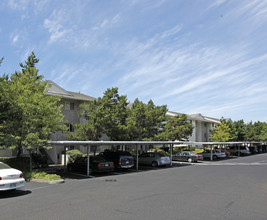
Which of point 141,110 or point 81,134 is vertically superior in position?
point 141,110

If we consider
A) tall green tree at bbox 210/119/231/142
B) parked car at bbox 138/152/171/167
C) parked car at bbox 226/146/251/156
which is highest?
tall green tree at bbox 210/119/231/142

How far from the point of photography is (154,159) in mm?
23453

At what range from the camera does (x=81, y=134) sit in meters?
24.2

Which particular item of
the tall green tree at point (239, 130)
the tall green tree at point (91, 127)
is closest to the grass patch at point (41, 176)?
the tall green tree at point (91, 127)

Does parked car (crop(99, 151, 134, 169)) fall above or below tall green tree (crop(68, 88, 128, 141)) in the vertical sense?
below

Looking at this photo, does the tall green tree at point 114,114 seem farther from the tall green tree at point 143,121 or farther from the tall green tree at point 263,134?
the tall green tree at point 263,134

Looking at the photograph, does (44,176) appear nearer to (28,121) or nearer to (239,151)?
(28,121)

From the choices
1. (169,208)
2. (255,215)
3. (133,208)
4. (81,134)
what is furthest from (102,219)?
(81,134)

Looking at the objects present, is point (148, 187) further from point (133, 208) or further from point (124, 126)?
point (124, 126)

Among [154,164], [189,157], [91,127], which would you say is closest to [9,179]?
[91,127]

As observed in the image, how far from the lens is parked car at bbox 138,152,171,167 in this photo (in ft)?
76.0

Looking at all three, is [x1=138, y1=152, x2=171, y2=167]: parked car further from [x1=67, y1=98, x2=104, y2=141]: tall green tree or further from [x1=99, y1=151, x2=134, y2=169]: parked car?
[x1=67, y1=98, x2=104, y2=141]: tall green tree

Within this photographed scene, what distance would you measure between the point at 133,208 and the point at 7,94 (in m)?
11.4

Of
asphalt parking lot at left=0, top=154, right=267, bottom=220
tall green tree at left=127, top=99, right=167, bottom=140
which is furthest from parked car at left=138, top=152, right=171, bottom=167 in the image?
asphalt parking lot at left=0, top=154, right=267, bottom=220
